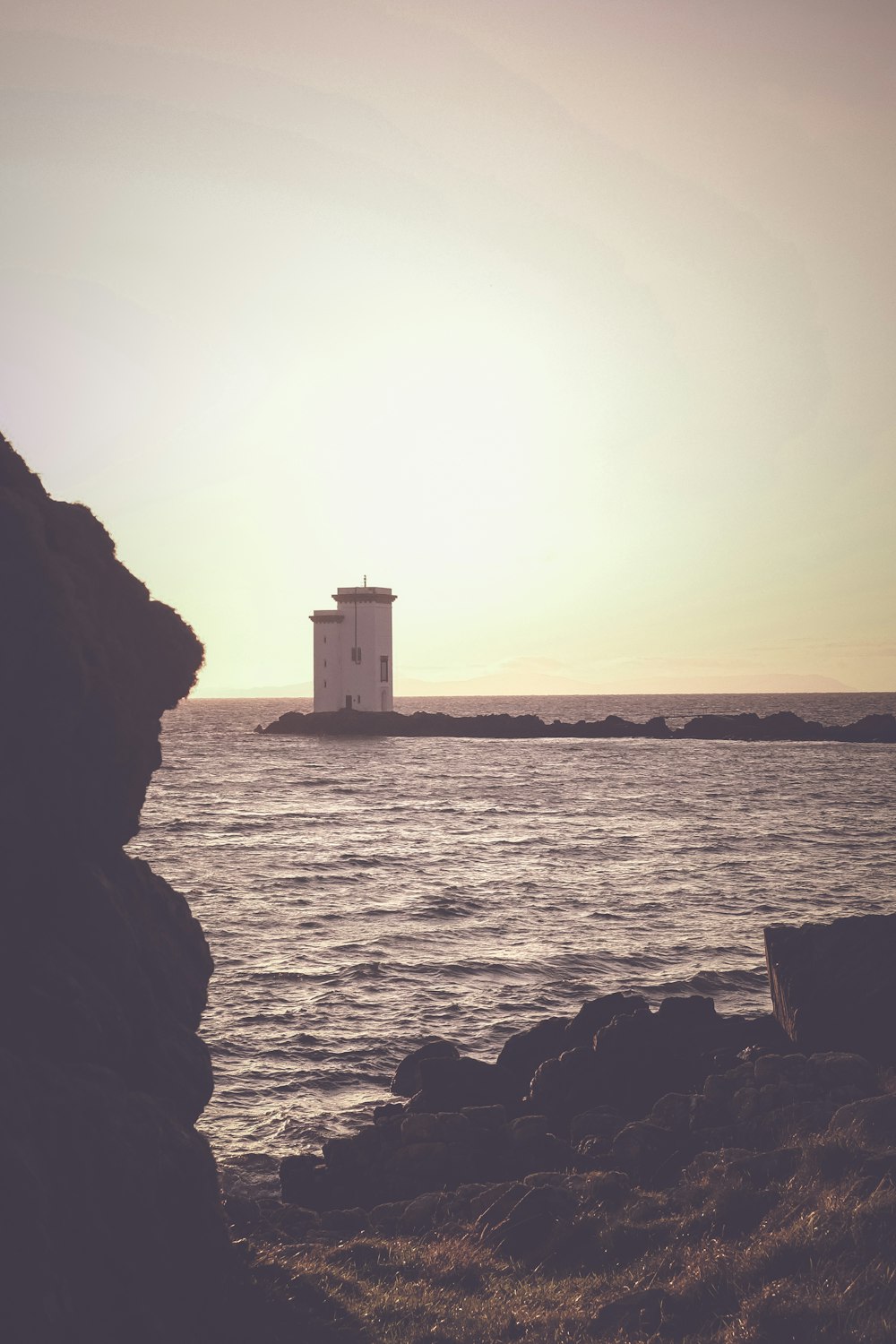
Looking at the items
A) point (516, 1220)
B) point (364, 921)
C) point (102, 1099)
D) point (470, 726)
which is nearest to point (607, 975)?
point (364, 921)

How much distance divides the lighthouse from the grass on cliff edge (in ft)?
317

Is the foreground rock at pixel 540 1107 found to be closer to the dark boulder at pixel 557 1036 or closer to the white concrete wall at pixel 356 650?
the dark boulder at pixel 557 1036

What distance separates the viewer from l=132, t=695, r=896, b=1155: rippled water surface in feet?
58.6

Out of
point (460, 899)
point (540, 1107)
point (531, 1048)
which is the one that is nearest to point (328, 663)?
point (460, 899)

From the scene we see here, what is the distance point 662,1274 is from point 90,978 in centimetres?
552

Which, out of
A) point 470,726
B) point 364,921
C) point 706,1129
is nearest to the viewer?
point 706,1129

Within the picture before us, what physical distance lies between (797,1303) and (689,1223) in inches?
84.5

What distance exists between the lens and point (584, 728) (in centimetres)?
12056

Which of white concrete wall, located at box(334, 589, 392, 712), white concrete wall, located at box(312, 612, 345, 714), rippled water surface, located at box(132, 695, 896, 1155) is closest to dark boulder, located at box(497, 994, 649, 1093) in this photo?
rippled water surface, located at box(132, 695, 896, 1155)

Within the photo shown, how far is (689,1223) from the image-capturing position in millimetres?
9172

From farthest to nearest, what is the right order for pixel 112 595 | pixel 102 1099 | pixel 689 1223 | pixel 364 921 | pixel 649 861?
pixel 649 861, pixel 364 921, pixel 112 595, pixel 689 1223, pixel 102 1099

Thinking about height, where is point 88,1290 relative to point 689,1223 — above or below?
above

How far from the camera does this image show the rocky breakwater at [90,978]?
7.07 meters

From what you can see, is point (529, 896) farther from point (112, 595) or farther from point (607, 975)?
point (112, 595)
